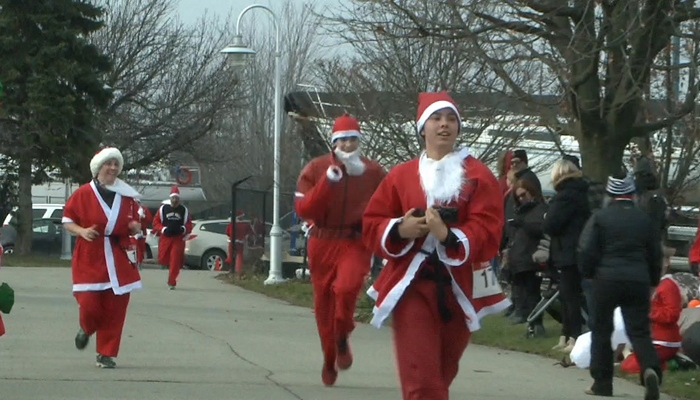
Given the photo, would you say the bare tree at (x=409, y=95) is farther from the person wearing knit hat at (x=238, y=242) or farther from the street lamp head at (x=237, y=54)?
the person wearing knit hat at (x=238, y=242)

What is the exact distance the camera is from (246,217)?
2623 cm

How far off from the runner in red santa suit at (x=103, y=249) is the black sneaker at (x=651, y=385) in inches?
159

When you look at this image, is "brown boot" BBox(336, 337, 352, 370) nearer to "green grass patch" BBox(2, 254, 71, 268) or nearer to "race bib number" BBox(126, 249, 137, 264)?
"race bib number" BBox(126, 249, 137, 264)

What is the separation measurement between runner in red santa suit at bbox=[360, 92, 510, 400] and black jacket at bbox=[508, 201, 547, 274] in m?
6.06

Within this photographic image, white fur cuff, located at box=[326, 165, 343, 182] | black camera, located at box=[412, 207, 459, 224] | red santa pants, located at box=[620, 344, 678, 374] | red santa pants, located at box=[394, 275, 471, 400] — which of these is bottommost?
red santa pants, located at box=[620, 344, 678, 374]

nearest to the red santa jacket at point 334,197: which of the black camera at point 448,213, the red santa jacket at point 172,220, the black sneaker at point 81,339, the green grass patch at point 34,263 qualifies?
the black sneaker at point 81,339

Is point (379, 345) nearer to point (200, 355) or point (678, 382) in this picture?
point (200, 355)

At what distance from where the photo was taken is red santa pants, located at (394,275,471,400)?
5.87 metres

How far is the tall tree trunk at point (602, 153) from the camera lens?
15.2 meters

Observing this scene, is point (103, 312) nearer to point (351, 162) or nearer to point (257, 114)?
point (351, 162)

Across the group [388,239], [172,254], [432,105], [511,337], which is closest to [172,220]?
[172,254]

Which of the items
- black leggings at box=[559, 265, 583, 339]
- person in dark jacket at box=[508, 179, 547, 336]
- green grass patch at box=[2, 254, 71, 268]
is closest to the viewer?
black leggings at box=[559, 265, 583, 339]

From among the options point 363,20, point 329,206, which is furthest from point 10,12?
point 329,206

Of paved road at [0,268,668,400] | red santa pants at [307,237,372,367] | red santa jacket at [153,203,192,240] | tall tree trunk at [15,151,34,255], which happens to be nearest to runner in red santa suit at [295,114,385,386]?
red santa pants at [307,237,372,367]
